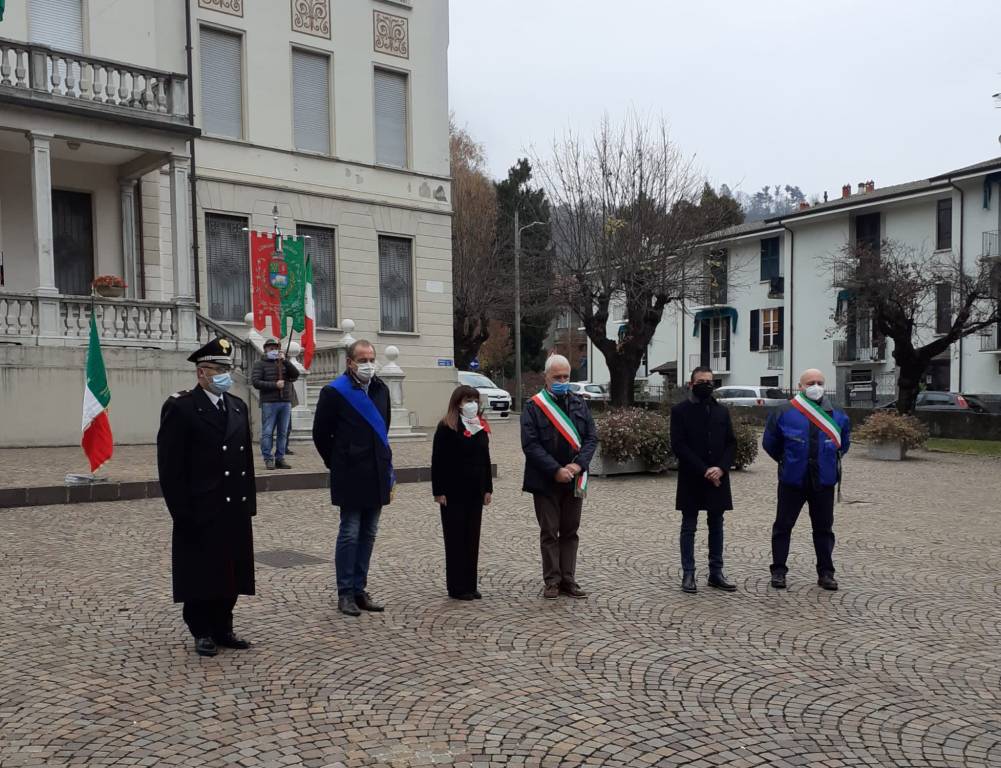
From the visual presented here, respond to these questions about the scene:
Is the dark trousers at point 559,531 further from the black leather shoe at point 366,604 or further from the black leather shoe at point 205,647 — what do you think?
the black leather shoe at point 205,647

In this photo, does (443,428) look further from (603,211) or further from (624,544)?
(603,211)

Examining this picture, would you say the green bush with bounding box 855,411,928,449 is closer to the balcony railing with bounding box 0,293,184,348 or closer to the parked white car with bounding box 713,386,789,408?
the balcony railing with bounding box 0,293,184,348

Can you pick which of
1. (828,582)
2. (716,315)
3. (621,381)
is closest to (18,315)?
(828,582)

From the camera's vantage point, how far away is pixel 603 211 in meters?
31.7

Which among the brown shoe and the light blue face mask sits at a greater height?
the light blue face mask

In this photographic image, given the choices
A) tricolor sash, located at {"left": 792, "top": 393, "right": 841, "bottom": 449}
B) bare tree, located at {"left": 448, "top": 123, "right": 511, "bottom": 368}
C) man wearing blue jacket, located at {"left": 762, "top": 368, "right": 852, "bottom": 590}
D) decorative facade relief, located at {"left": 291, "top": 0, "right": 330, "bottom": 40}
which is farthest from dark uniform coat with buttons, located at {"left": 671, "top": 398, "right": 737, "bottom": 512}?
bare tree, located at {"left": 448, "top": 123, "right": 511, "bottom": 368}

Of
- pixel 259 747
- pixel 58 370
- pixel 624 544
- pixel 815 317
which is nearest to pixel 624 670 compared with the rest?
pixel 259 747

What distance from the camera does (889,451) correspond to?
1917 cm

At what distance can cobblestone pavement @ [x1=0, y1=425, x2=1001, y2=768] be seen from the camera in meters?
4.05

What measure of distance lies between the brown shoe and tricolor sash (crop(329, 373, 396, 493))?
1.59m

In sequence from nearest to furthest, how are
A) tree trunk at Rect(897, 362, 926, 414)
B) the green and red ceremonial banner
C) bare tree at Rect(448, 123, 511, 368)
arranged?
the green and red ceremonial banner < tree trunk at Rect(897, 362, 926, 414) < bare tree at Rect(448, 123, 511, 368)

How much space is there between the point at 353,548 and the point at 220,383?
1598mm

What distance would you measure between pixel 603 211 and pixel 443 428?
26.0 m

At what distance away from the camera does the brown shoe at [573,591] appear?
6812 millimetres
